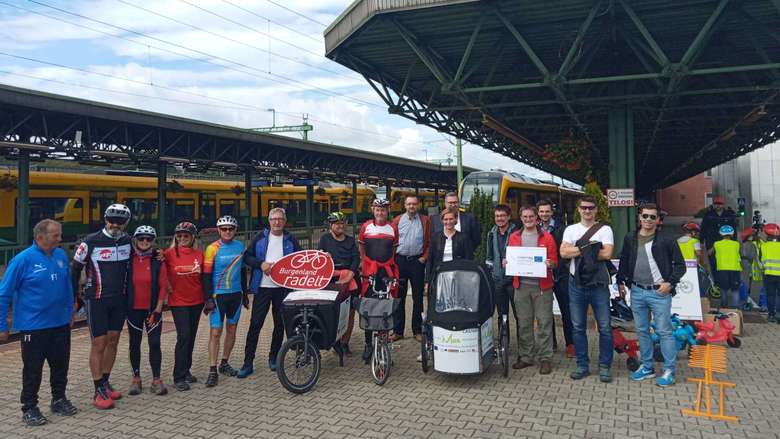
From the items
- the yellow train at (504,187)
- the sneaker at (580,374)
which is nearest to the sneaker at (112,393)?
the sneaker at (580,374)

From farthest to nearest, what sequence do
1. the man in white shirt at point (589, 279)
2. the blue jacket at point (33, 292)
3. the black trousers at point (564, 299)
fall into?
the black trousers at point (564, 299), the man in white shirt at point (589, 279), the blue jacket at point (33, 292)

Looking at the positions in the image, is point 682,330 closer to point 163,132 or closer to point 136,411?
point 136,411

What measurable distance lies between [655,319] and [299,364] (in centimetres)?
358

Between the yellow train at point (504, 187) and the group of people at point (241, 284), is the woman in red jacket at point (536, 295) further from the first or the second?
the yellow train at point (504, 187)

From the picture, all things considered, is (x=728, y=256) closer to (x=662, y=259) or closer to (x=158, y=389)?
(x=662, y=259)

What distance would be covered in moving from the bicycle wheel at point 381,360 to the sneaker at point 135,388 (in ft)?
7.77

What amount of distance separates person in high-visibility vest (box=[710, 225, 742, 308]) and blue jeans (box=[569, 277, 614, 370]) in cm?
394

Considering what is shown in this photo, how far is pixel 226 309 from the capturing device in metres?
5.45

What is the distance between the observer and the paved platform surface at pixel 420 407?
13.4ft

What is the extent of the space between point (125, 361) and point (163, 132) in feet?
53.0

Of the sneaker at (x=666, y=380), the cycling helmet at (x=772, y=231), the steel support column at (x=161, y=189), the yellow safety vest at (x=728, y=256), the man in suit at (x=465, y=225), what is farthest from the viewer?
the steel support column at (x=161, y=189)

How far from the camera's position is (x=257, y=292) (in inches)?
225

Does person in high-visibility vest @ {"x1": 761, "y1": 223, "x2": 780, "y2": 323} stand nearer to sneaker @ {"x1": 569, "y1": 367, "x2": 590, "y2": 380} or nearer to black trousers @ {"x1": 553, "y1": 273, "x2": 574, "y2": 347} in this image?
black trousers @ {"x1": 553, "y1": 273, "x2": 574, "y2": 347}

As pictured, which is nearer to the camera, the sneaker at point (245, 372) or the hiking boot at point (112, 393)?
the hiking boot at point (112, 393)
